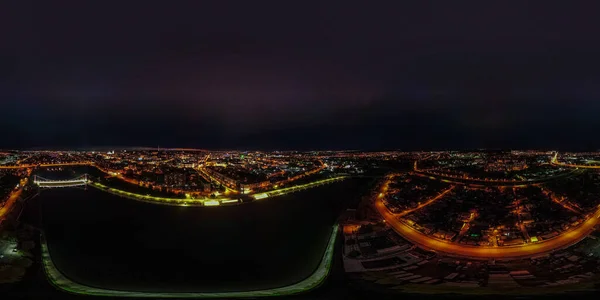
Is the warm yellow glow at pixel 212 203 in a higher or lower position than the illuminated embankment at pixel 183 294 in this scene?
higher

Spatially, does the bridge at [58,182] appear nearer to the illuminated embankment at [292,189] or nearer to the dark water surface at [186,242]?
the dark water surface at [186,242]

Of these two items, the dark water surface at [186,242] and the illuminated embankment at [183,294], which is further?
the dark water surface at [186,242]

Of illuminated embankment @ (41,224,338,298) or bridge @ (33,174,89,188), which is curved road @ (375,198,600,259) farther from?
bridge @ (33,174,89,188)

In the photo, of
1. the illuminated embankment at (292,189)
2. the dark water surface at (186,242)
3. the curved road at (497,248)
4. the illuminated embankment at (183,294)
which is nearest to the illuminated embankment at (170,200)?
the dark water surface at (186,242)

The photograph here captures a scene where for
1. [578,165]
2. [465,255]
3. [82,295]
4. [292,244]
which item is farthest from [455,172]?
[82,295]

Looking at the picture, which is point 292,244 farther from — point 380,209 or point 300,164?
point 300,164

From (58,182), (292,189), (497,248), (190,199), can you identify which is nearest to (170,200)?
(190,199)
